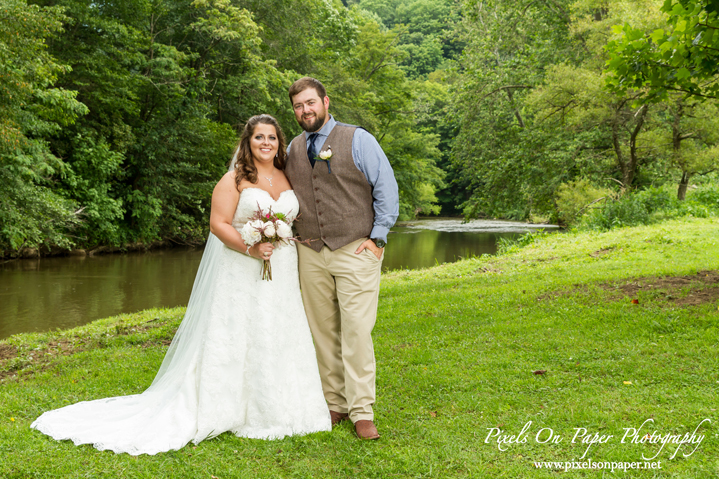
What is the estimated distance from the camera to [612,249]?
11164mm

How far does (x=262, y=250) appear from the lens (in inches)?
141

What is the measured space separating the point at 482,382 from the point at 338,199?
2058 millimetres

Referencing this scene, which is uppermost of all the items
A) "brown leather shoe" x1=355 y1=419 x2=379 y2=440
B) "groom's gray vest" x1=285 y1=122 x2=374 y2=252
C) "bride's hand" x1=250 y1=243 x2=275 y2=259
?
"groom's gray vest" x1=285 y1=122 x2=374 y2=252

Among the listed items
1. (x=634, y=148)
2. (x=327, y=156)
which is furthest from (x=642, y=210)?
(x=327, y=156)

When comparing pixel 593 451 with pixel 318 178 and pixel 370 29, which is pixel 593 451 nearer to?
pixel 318 178

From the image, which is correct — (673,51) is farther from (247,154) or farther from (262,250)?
(262,250)

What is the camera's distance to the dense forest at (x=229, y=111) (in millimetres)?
14047

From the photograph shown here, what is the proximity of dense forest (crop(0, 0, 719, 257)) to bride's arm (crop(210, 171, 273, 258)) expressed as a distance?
28.9 ft

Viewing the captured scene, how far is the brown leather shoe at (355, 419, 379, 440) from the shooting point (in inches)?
139

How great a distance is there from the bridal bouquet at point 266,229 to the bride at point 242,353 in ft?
0.23

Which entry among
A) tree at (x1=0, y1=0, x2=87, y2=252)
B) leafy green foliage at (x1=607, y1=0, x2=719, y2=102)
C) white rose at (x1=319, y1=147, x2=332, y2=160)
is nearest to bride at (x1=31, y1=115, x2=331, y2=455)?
white rose at (x1=319, y1=147, x2=332, y2=160)

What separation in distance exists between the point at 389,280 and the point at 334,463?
26.4 feet

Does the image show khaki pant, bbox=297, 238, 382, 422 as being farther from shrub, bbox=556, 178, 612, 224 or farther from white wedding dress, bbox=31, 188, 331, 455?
shrub, bbox=556, 178, 612, 224

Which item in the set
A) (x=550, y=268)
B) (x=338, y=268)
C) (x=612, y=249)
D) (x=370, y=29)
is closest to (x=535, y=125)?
(x=612, y=249)
